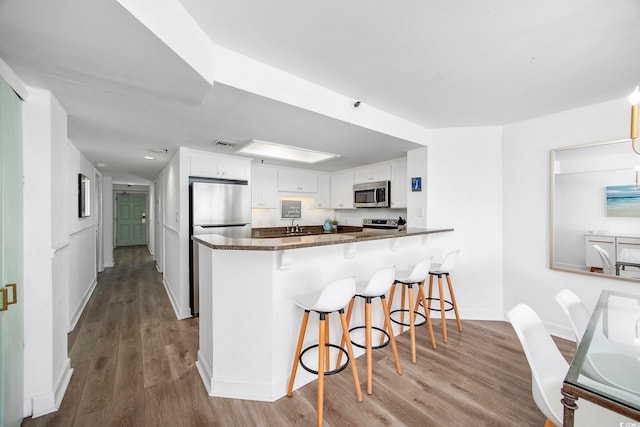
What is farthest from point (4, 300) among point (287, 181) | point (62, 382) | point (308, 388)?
point (287, 181)

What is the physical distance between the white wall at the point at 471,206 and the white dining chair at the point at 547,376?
1.95 m

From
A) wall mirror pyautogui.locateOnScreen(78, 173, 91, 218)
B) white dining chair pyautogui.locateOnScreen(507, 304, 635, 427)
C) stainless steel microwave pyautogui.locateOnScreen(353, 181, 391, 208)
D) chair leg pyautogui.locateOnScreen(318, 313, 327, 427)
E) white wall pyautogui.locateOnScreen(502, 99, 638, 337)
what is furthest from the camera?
stainless steel microwave pyautogui.locateOnScreen(353, 181, 391, 208)

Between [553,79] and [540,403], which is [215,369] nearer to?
[540,403]

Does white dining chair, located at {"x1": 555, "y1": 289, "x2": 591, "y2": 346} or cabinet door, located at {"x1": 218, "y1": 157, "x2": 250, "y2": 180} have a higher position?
cabinet door, located at {"x1": 218, "y1": 157, "x2": 250, "y2": 180}

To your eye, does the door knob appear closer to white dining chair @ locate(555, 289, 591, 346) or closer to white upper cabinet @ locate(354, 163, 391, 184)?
white dining chair @ locate(555, 289, 591, 346)

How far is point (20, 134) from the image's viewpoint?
163 cm

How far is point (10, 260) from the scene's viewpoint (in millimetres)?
1458

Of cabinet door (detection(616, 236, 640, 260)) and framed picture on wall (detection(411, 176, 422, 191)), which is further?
framed picture on wall (detection(411, 176, 422, 191))

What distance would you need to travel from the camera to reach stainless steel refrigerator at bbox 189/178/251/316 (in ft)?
11.2

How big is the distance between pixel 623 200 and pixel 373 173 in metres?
2.91

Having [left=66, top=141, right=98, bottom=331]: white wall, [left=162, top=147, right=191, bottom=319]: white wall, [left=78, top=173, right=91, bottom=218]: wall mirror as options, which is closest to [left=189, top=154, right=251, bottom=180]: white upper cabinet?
[left=162, top=147, right=191, bottom=319]: white wall

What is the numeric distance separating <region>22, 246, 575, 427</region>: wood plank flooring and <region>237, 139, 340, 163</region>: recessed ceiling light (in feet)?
7.86

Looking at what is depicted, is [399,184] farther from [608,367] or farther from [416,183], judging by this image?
[608,367]

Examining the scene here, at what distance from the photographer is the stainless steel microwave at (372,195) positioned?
13.8 ft
